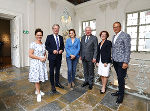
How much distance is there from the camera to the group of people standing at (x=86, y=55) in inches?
79.1

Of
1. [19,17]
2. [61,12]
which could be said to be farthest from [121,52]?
[61,12]

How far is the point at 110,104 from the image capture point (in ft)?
6.59

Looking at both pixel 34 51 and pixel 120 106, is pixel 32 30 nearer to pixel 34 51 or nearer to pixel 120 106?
pixel 34 51

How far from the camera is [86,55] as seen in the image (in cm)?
260

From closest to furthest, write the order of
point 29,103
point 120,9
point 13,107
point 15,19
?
1. point 13,107
2. point 29,103
3. point 15,19
4. point 120,9

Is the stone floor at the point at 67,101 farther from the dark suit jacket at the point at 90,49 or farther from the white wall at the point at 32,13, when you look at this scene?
the white wall at the point at 32,13

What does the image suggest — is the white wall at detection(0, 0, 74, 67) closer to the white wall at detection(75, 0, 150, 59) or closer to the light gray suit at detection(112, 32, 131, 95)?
the white wall at detection(75, 0, 150, 59)

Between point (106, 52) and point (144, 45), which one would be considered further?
point (144, 45)

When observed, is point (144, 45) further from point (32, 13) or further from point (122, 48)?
point (32, 13)

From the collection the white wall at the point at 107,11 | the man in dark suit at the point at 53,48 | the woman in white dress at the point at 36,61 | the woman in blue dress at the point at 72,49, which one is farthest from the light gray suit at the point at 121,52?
the white wall at the point at 107,11

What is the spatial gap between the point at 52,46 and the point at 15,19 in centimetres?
388

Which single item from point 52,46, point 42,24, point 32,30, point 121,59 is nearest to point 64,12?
point 42,24

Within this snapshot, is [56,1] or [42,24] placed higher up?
[56,1]

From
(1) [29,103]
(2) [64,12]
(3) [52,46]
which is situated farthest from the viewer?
(2) [64,12]
